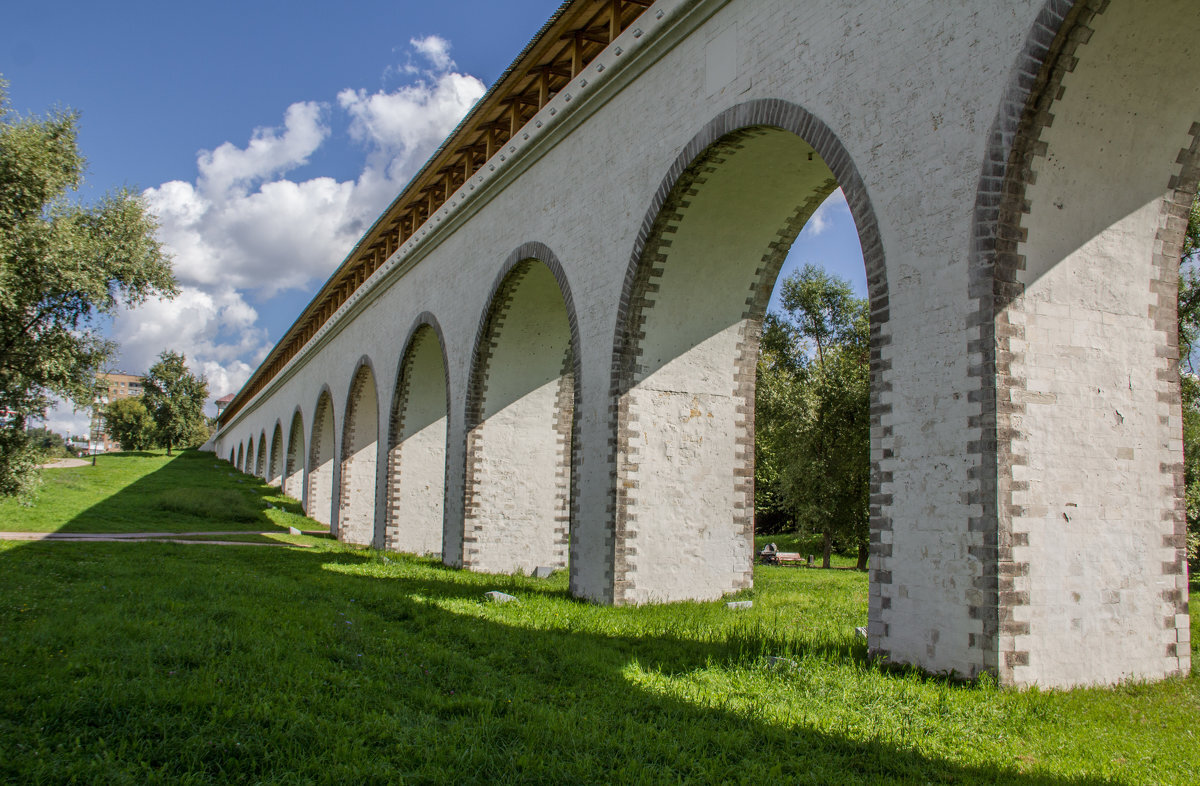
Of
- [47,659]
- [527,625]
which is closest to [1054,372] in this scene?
[527,625]

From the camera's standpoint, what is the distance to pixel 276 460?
125ft

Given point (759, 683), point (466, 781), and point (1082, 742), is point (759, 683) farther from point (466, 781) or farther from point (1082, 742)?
point (466, 781)

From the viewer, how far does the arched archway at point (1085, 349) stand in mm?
5043

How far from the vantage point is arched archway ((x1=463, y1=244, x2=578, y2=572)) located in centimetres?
1323

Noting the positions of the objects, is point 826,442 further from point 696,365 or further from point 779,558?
point 696,365

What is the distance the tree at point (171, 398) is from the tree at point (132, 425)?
664mm

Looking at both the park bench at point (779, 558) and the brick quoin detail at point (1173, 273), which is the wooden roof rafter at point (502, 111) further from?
the park bench at point (779, 558)

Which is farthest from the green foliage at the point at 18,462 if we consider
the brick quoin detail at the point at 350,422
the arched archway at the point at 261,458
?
the arched archway at the point at 261,458

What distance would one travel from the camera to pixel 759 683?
536 centimetres

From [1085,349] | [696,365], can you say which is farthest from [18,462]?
[1085,349]

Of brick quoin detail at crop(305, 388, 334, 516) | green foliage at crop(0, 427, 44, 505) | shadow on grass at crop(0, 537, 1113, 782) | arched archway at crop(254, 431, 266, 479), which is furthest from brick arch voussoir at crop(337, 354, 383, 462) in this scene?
arched archway at crop(254, 431, 266, 479)

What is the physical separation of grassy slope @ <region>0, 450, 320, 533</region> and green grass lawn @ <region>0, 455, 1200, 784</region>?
38.9 feet

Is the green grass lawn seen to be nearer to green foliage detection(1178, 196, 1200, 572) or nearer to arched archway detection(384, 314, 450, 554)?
arched archway detection(384, 314, 450, 554)

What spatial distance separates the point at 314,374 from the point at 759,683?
2532cm
